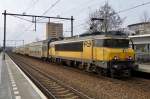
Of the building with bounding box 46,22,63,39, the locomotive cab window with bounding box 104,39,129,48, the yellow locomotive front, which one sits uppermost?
the building with bounding box 46,22,63,39

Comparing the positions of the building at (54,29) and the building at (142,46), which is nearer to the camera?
the building at (142,46)

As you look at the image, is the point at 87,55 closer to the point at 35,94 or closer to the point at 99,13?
the point at 35,94

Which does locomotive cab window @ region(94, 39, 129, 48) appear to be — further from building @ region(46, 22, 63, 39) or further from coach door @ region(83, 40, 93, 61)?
building @ region(46, 22, 63, 39)

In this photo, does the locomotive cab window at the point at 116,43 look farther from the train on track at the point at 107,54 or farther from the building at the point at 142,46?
the building at the point at 142,46

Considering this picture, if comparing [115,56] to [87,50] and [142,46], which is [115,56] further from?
[142,46]

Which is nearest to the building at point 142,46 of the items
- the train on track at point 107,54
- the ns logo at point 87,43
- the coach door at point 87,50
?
the train on track at point 107,54

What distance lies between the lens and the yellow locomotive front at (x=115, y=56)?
2128 cm

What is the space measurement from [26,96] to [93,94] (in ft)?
9.83

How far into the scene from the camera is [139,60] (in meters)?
36.1

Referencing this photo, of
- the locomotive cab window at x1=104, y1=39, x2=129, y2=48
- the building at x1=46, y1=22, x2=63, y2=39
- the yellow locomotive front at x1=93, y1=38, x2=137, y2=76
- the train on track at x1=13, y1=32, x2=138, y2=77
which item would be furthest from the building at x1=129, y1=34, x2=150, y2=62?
the building at x1=46, y1=22, x2=63, y2=39

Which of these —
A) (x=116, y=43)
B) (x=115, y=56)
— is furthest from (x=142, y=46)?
(x=115, y=56)

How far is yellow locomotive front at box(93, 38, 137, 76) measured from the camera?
21281mm

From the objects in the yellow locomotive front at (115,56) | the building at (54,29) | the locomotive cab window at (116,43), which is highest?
the building at (54,29)

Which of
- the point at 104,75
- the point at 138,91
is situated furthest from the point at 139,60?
the point at 138,91
